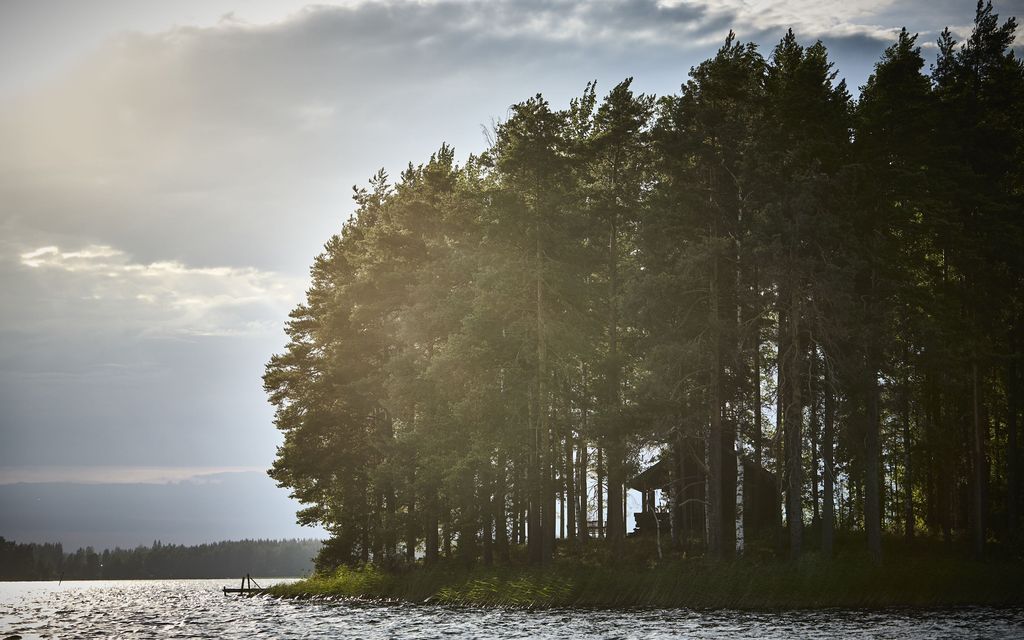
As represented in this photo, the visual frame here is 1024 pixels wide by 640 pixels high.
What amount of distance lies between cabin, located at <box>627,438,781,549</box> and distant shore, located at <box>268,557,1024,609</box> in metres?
7.49

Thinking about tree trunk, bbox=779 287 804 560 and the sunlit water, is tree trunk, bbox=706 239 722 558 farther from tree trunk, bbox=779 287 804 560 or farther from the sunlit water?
the sunlit water

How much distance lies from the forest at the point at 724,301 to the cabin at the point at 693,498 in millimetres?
320

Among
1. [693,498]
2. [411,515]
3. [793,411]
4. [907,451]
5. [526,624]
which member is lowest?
[526,624]

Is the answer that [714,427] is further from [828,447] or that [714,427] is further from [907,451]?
[907,451]

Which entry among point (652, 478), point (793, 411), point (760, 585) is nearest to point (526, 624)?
point (760, 585)

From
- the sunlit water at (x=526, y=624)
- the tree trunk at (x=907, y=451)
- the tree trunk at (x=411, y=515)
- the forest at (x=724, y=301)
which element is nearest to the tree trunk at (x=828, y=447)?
the forest at (x=724, y=301)

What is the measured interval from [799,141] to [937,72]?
1028cm

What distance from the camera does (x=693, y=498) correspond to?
143ft

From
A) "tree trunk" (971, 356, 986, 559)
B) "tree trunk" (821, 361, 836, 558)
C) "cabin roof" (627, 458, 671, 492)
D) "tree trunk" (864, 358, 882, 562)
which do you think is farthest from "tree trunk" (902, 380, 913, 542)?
"cabin roof" (627, 458, 671, 492)

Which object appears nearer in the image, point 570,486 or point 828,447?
point 828,447

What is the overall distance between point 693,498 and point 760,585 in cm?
1239

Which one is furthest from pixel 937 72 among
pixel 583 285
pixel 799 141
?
pixel 583 285

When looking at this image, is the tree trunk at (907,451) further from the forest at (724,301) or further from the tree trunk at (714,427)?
the tree trunk at (714,427)

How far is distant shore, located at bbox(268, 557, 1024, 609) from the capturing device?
30531mm
